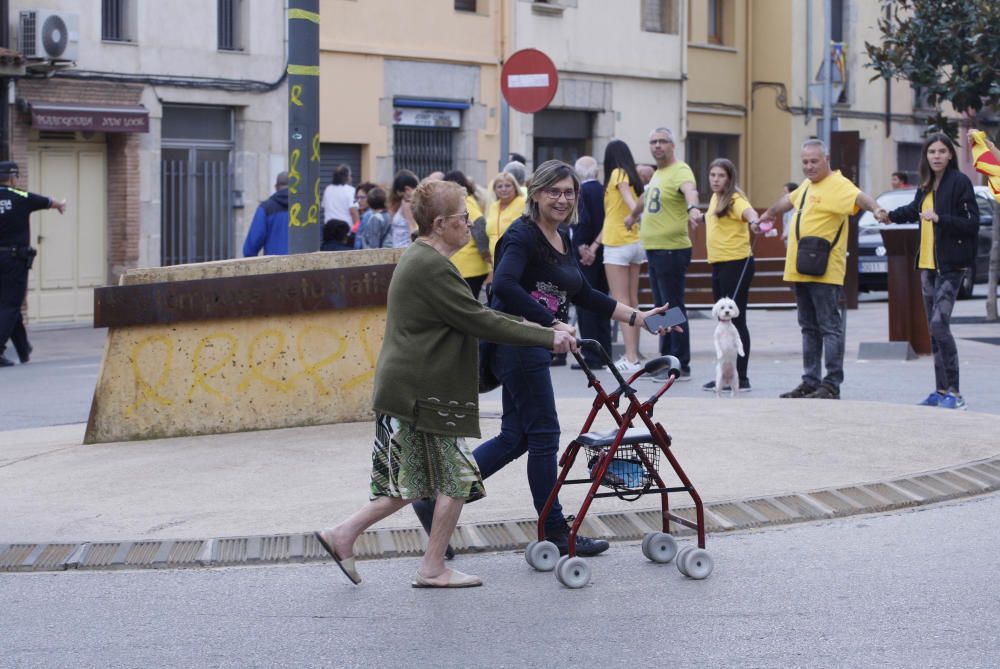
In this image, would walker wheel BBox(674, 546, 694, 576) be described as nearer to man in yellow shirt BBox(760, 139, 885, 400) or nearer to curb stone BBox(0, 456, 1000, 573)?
curb stone BBox(0, 456, 1000, 573)

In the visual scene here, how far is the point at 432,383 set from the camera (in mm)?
6801

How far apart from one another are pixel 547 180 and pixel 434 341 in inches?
39.3

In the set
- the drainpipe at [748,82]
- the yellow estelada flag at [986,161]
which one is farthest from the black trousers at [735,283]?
the drainpipe at [748,82]

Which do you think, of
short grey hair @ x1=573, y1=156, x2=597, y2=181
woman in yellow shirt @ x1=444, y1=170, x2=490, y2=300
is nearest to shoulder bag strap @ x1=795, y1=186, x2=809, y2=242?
woman in yellow shirt @ x1=444, y1=170, x2=490, y2=300

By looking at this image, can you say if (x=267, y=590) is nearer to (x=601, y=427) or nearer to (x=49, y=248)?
(x=601, y=427)

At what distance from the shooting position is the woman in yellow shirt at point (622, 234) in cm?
1462

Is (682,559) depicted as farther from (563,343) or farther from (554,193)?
(554,193)

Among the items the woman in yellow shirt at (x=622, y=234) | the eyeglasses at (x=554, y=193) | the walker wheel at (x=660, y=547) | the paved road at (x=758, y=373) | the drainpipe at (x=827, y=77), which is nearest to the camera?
the walker wheel at (x=660, y=547)

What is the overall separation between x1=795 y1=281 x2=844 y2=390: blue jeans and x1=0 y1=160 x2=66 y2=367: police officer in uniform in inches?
310

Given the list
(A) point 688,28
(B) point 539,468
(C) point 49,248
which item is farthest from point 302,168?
(A) point 688,28

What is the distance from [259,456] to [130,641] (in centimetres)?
363

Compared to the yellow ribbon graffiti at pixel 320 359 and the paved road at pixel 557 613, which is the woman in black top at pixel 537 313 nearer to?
the paved road at pixel 557 613

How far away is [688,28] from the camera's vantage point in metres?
35.0

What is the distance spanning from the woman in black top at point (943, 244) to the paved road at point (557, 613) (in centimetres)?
444
